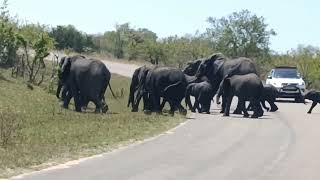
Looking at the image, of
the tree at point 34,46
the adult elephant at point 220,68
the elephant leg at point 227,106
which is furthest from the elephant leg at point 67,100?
the tree at point 34,46

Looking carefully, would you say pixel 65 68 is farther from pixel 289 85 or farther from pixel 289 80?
pixel 289 80

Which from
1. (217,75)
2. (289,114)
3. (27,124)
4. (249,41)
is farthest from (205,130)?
(249,41)

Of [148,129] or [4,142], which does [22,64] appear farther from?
[4,142]

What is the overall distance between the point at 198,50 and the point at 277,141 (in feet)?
210

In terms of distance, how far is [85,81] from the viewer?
27984mm

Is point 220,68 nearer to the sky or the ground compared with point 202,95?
nearer to the sky

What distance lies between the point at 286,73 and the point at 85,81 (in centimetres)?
2129

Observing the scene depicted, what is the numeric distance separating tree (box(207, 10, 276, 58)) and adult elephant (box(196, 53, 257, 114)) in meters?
43.6

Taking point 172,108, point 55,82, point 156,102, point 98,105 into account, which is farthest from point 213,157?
point 55,82

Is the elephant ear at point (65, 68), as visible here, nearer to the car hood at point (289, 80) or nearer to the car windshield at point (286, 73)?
the car hood at point (289, 80)

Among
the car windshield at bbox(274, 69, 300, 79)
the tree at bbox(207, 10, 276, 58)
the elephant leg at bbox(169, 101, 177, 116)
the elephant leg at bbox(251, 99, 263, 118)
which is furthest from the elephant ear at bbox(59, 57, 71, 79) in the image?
the tree at bbox(207, 10, 276, 58)

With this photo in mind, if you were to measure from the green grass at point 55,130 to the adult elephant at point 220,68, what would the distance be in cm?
474

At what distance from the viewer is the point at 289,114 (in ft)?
101

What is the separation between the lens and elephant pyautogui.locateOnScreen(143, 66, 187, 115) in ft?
90.5
